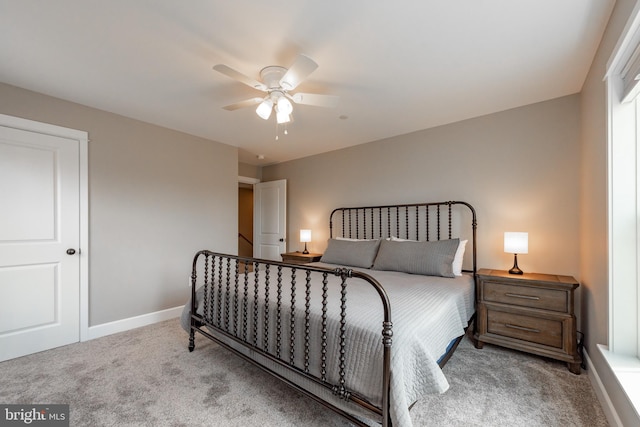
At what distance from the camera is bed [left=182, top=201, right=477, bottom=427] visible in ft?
4.50

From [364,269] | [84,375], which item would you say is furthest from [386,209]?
[84,375]

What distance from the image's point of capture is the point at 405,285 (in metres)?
2.39

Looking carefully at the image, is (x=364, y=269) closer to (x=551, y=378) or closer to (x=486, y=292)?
(x=486, y=292)

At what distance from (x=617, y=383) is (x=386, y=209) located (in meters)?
2.65

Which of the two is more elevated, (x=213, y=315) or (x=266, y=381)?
(x=213, y=315)

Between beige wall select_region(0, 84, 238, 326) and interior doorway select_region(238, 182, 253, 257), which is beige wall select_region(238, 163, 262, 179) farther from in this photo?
interior doorway select_region(238, 182, 253, 257)

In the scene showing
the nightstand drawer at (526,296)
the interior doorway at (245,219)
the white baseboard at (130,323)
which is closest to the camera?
the nightstand drawer at (526,296)

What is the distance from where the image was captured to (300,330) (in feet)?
5.77

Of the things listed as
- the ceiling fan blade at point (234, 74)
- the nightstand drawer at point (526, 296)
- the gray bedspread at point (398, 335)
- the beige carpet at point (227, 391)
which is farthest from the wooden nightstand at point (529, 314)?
the ceiling fan blade at point (234, 74)

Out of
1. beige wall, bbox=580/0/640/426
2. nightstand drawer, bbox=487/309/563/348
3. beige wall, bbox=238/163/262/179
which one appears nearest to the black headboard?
nightstand drawer, bbox=487/309/563/348

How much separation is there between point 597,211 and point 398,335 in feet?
6.05

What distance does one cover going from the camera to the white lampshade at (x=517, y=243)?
2.63 m

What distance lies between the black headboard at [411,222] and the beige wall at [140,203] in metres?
1.89

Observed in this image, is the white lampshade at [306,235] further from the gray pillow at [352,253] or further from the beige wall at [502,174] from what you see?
the beige wall at [502,174]
